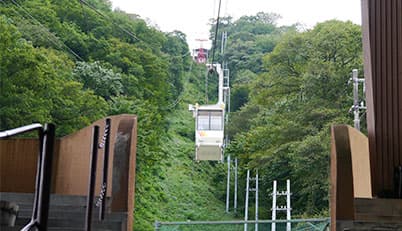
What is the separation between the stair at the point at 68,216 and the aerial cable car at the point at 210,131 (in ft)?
46.5

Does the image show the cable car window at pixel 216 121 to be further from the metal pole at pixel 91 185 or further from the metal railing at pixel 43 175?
the metal railing at pixel 43 175

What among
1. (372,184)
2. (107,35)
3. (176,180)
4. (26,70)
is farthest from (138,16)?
(372,184)

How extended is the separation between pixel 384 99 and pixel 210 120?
12.9 meters

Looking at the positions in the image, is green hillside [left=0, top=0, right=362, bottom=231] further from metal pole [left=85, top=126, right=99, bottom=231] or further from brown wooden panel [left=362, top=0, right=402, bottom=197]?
metal pole [left=85, top=126, right=99, bottom=231]

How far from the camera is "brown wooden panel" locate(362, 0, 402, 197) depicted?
567 cm

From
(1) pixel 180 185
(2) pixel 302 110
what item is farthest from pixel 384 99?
(1) pixel 180 185

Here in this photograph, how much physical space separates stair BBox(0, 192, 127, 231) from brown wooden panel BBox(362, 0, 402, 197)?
2.93 m

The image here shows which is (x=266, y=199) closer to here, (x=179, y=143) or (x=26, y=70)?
(x=179, y=143)

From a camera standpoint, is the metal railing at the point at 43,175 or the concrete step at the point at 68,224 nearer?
the metal railing at the point at 43,175

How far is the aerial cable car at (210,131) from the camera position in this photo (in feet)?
60.5

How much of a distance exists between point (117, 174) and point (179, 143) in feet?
68.2

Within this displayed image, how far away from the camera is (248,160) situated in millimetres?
19281

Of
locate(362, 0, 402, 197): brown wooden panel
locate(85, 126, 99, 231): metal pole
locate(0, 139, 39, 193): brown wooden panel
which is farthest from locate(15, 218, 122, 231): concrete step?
locate(362, 0, 402, 197): brown wooden panel

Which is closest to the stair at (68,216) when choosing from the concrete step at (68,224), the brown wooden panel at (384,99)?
the concrete step at (68,224)
